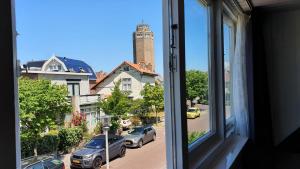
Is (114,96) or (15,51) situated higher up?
(15,51)

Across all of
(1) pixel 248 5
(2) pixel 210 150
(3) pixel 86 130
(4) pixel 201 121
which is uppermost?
(1) pixel 248 5

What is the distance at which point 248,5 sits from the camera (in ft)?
10.7

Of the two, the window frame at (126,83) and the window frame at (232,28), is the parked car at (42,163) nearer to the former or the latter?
the window frame at (126,83)

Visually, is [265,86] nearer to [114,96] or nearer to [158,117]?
[158,117]

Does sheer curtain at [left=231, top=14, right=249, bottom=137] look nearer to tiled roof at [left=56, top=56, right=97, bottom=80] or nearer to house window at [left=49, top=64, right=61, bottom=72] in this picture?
tiled roof at [left=56, top=56, right=97, bottom=80]

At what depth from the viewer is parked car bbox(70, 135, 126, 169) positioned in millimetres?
874

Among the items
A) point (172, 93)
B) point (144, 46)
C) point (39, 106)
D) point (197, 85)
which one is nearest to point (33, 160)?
point (39, 106)

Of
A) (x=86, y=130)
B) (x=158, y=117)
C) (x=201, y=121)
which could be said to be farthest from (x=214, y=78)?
(x=86, y=130)

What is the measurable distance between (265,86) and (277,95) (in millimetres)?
346

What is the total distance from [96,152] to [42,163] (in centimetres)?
27

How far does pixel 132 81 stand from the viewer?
121 cm

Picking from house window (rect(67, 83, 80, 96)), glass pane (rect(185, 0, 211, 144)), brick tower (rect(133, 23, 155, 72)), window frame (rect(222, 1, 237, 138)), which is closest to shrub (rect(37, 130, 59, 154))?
house window (rect(67, 83, 80, 96))

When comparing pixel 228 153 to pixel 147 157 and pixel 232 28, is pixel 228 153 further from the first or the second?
pixel 232 28

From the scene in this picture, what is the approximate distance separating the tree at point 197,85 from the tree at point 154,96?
0.32m
